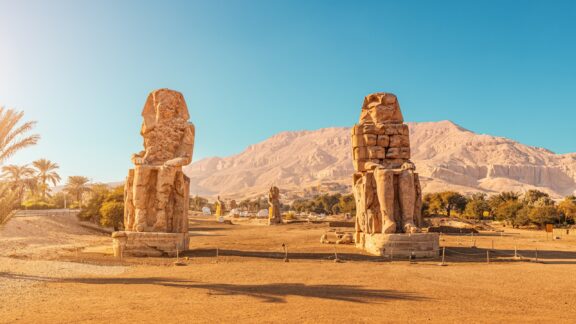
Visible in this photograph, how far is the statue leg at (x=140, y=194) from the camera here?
10.7 metres

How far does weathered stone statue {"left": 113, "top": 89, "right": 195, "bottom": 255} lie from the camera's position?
1059cm

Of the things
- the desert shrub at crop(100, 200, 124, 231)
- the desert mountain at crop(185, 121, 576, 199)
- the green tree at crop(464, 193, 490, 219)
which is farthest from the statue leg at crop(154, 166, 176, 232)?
the desert mountain at crop(185, 121, 576, 199)

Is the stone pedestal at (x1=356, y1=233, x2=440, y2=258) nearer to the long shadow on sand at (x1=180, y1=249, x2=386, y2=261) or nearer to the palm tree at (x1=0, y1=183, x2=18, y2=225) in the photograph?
the long shadow on sand at (x1=180, y1=249, x2=386, y2=261)

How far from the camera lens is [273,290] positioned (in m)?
6.36

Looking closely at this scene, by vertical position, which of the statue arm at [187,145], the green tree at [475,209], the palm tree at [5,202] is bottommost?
the green tree at [475,209]

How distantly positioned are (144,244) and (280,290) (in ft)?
17.2

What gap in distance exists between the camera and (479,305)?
556cm

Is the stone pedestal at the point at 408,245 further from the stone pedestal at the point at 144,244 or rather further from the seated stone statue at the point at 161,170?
the seated stone statue at the point at 161,170

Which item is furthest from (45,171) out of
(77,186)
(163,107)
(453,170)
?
(453,170)

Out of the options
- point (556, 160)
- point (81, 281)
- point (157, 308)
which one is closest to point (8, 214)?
point (81, 281)

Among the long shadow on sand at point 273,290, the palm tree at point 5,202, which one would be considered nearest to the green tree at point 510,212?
the long shadow on sand at point 273,290

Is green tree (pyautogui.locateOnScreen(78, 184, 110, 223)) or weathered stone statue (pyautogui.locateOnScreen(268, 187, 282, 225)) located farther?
weathered stone statue (pyautogui.locateOnScreen(268, 187, 282, 225))

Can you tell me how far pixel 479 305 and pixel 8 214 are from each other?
30.0 feet

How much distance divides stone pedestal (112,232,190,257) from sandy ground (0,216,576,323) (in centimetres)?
36
